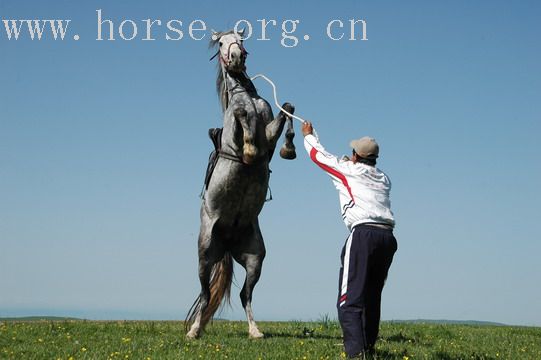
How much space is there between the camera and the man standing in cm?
711

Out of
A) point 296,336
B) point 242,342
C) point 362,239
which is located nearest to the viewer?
point 362,239

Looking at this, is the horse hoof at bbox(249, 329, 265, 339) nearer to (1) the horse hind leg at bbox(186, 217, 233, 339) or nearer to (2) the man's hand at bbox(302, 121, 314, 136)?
(1) the horse hind leg at bbox(186, 217, 233, 339)

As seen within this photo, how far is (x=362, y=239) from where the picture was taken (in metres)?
7.11

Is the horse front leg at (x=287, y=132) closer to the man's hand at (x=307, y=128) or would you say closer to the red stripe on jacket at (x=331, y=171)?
the man's hand at (x=307, y=128)

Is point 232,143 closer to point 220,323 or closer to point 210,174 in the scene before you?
point 210,174

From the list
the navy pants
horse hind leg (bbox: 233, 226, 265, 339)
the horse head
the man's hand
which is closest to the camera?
the navy pants

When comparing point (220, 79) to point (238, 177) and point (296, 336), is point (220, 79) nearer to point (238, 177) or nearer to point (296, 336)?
point (238, 177)

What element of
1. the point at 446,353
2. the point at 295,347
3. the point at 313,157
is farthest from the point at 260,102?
the point at 446,353

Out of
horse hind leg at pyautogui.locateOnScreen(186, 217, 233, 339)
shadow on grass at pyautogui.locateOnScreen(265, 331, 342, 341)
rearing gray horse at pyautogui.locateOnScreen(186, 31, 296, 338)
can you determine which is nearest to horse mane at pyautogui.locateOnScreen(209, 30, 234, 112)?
rearing gray horse at pyautogui.locateOnScreen(186, 31, 296, 338)

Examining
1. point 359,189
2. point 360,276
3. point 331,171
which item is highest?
point 331,171

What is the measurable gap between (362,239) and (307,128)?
145 centimetres

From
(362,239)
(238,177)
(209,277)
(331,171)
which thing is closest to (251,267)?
(209,277)

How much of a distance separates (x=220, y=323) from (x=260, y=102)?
193 inches

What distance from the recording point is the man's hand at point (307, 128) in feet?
25.6
